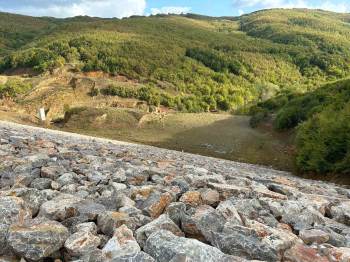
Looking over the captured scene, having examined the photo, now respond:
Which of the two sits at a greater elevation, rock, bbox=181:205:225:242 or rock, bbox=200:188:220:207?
rock, bbox=181:205:225:242

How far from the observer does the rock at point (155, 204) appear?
5.21 metres

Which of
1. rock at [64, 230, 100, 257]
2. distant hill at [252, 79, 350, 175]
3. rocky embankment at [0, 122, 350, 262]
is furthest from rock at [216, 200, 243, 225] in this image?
distant hill at [252, 79, 350, 175]

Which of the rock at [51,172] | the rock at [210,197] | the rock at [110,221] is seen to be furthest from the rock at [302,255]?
the rock at [51,172]

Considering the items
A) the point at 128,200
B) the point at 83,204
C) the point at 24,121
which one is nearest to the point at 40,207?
the point at 83,204

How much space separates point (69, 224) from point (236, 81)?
93264 millimetres

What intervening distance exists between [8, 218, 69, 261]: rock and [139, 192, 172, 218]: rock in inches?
42.0

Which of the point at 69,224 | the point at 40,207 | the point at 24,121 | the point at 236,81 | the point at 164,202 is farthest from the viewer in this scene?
the point at 236,81

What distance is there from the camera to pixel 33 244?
4.07 metres

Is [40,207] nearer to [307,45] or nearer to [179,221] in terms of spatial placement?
[179,221]

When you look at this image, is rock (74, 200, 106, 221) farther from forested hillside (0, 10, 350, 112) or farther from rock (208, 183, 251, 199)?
forested hillside (0, 10, 350, 112)

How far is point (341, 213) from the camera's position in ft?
20.5

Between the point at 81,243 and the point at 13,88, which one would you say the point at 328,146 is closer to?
the point at 81,243

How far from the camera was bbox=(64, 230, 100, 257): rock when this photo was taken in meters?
4.09

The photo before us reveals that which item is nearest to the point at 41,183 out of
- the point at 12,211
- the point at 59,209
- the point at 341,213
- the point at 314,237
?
the point at 59,209
